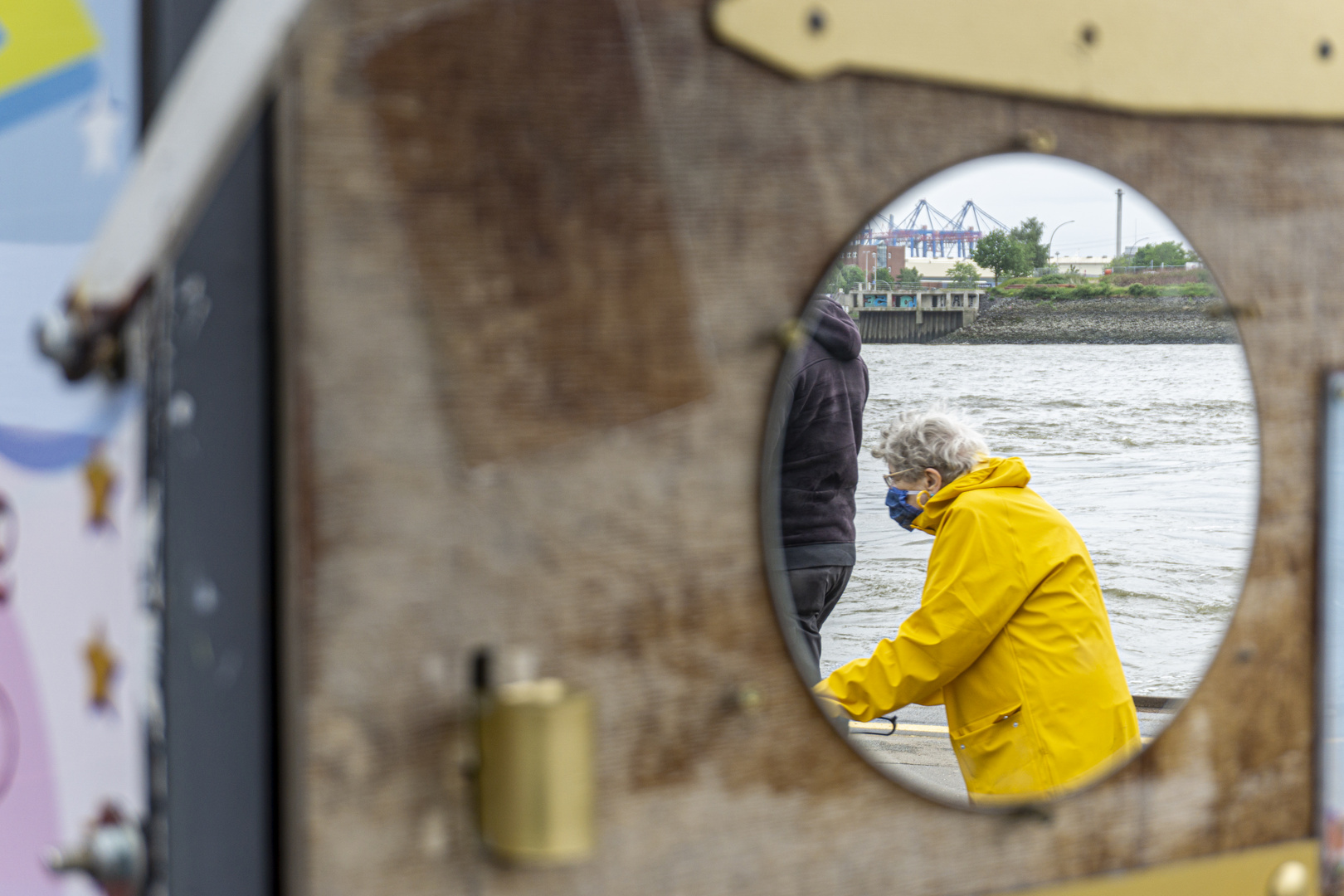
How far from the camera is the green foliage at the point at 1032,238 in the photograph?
2.72 metres

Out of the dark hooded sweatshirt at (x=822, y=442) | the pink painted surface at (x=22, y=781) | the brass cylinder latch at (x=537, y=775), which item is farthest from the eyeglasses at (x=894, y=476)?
the pink painted surface at (x=22, y=781)

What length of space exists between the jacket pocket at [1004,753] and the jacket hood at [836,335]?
38.4 inches

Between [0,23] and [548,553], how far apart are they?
28.3 inches

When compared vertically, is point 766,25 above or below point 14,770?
above

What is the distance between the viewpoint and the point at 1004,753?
2234mm

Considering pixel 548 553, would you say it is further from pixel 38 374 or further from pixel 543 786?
pixel 38 374

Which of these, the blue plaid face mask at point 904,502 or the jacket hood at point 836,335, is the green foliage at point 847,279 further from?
the blue plaid face mask at point 904,502

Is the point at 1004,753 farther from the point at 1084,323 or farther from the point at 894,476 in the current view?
the point at 1084,323

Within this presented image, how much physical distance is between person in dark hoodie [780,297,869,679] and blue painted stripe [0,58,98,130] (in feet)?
6.34

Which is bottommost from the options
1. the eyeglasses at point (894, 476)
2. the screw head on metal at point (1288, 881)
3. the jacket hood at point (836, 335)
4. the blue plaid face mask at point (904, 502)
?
the screw head on metal at point (1288, 881)

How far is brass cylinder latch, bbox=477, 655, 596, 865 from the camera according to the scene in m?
0.86

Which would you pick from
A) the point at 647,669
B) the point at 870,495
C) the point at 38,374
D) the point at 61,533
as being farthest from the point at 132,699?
the point at 870,495

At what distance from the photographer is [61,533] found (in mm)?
982

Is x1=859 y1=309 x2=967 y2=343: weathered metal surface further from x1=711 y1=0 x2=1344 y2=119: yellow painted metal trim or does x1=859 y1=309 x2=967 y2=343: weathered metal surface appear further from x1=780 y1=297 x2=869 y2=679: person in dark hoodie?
x1=711 y1=0 x2=1344 y2=119: yellow painted metal trim
